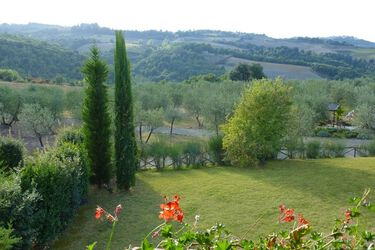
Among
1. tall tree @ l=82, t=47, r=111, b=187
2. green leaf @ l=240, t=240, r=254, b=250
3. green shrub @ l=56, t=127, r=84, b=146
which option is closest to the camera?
green leaf @ l=240, t=240, r=254, b=250

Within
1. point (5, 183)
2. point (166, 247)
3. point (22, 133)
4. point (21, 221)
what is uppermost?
point (166, 247)

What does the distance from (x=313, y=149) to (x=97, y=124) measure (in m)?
12.3

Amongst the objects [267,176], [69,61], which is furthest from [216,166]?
[69,61]

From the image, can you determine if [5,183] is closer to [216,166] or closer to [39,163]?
[39,163]

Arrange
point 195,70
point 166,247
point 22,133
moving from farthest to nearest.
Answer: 1. point 195,70
2. point 22,133
3. point 166,247

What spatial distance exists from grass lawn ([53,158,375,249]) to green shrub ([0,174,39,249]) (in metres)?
2.44

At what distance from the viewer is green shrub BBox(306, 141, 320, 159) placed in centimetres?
2248

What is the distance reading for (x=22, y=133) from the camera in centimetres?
3200

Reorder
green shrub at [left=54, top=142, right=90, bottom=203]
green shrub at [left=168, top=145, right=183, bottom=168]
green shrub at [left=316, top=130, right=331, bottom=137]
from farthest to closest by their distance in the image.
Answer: green shrub at [left=316, top=130, right=331, bottom=137] < green shrub at [left=168, top=145, right=183, bottom=168] < green shrub at [left=54, top=142, right=90, bottom=203]

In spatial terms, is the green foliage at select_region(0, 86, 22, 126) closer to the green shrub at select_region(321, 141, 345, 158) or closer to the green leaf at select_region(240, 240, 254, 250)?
the green shrub at select_region(321, 141, 345, 158)

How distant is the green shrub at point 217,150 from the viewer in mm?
21172

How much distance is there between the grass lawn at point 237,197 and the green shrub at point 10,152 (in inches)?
127

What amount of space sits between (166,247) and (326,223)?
11448mm

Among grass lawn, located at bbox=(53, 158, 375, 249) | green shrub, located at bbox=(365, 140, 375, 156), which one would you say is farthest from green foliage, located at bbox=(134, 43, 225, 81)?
grass lawn, located at bbox=(53, 158, 375, 249)
